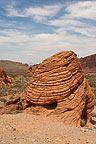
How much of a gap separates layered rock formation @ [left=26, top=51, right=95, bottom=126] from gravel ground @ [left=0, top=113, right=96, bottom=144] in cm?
87

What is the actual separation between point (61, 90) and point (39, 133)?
9.61 ft

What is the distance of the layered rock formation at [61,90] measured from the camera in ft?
28.1

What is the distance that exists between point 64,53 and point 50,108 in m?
3.38

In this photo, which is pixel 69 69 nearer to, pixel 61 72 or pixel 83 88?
pixel 61 72

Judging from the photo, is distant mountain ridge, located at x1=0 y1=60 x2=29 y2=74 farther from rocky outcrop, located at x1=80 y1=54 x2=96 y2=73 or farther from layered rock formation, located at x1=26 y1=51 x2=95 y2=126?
layered rock formation, located at x1=26 y1=51 x2=95 y2=126

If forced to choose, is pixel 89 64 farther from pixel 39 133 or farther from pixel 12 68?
pixel 39 133

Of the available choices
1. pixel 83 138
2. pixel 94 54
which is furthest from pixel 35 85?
pixel 94 54

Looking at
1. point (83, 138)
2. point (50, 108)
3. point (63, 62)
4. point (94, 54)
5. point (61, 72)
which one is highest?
point (94, 54)

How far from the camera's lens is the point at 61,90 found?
28.8ft

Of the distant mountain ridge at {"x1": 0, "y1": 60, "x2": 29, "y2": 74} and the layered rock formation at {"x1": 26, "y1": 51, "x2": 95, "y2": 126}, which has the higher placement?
the distant mountain ridge at {"x1": 0, "y1": 60, "x2": 29, "y2": 74}

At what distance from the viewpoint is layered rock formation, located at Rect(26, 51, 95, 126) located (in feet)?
28.1

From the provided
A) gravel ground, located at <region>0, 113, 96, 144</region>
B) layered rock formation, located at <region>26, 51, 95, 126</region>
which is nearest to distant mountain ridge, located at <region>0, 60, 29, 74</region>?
layered rock formation, located at <region>26, 51, 95, 126</region>

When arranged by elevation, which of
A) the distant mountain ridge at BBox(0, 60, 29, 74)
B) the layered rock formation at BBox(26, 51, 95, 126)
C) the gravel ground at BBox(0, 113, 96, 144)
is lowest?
the gravel ground at BBox(0, 113, 96, 144)

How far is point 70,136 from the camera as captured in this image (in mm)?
6395
